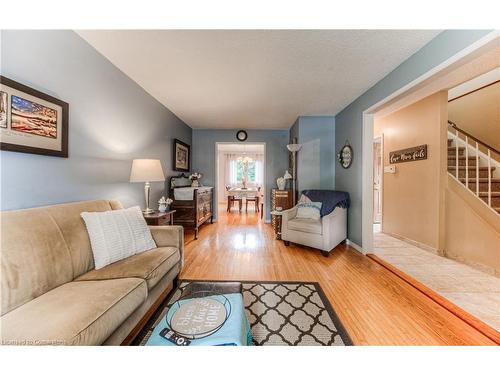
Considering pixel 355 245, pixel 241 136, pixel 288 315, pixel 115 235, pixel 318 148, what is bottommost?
pixel 288 315

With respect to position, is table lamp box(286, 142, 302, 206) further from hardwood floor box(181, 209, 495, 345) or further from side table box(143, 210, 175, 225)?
side table box(143, 210, 175, 225)

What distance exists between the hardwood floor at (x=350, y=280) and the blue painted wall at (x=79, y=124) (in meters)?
1.39

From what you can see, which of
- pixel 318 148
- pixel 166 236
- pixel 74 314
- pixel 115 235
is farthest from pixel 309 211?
pixel 74 314

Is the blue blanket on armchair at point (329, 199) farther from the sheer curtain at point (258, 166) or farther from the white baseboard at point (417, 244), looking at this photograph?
the sheer curtain at point (258, 166)

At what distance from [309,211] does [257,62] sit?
2230 mm

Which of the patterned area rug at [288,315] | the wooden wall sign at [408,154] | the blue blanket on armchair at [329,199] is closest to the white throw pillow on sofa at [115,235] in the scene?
the patterned area rug at [288,315]

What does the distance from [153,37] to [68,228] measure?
1.72 m

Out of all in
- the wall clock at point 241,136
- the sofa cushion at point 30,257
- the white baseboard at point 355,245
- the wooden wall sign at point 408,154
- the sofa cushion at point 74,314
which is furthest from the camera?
the wall clock at point 241,136

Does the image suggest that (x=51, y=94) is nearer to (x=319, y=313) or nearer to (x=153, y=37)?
(x=153, y=37)

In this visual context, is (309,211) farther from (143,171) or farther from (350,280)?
(143,171)

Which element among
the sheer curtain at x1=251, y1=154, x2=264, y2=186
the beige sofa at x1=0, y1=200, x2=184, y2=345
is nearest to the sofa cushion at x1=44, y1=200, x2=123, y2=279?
the beige sofa at x1=0, y1=200, x2=184, y2=345

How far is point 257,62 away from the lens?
79.0 inches

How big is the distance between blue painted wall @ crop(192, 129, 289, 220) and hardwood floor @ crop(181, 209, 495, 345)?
6.33ft

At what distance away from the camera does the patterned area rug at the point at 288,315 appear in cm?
129
